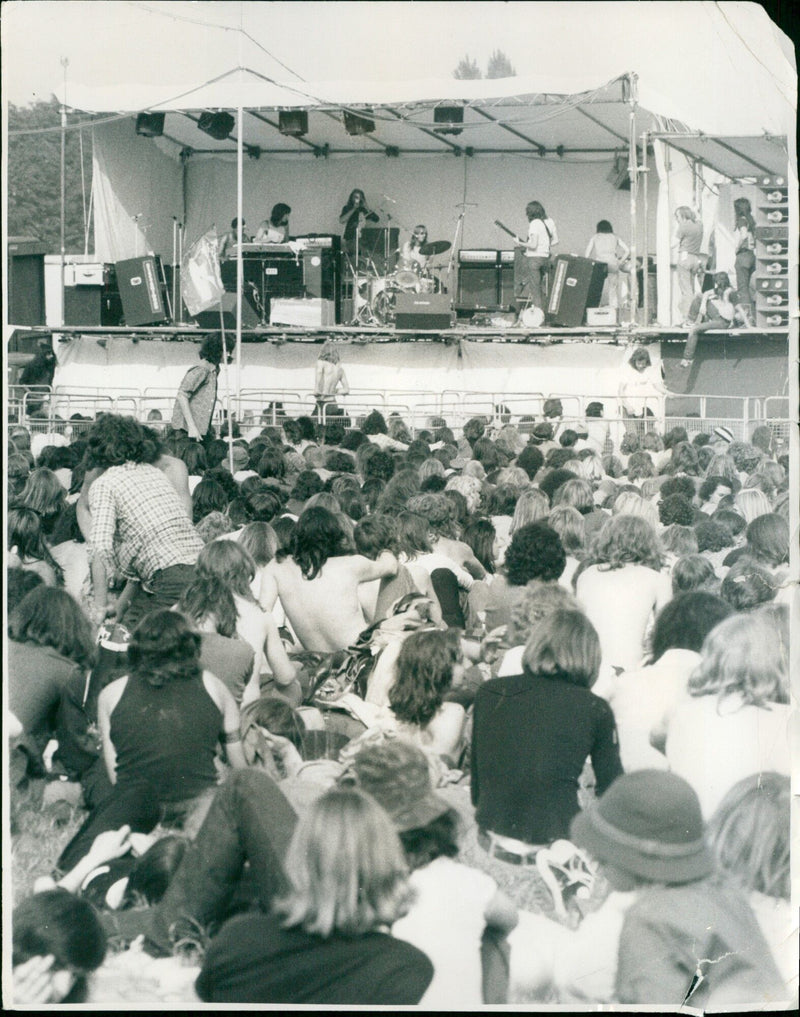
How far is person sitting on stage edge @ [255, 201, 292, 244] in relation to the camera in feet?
39.5

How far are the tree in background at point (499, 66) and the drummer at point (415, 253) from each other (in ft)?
23.7

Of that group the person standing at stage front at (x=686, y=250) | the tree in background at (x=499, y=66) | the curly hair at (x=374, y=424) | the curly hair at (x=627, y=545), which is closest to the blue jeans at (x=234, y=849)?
the curly hair at (x=627, y=545)

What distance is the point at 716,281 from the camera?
10.2 meters

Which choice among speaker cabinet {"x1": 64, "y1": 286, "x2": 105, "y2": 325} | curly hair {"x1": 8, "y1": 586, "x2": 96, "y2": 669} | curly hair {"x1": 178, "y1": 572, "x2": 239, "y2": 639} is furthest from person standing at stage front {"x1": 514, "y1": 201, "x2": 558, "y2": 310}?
curly hair {"x1": 8, "y1": 586, "x2": 96, "y2": 669}

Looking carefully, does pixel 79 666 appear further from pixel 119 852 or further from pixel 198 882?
pixel 198 882

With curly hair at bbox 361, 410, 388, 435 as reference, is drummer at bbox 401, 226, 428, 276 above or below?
above

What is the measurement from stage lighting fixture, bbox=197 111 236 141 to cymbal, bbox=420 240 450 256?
269 cm

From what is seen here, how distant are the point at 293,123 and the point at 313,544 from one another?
6.53m

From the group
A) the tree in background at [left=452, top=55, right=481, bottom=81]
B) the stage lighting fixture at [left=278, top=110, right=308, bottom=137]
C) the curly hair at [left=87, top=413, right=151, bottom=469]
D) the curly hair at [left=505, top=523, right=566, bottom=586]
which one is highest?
the stage lighting fixture at [left=278, top=110, right=308, bottom=137]

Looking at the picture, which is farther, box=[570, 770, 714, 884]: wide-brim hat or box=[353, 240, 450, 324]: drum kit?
box=[353, 240, 450, 324]: drum kit

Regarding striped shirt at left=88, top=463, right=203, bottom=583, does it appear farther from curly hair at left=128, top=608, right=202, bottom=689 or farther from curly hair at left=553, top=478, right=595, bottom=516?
curly hair at left=553, top=478, right=595, bottom=516

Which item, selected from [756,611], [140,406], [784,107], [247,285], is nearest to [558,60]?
[784,107]

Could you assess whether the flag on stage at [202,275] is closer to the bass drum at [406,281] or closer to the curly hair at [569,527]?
the bass drum at [406,281]

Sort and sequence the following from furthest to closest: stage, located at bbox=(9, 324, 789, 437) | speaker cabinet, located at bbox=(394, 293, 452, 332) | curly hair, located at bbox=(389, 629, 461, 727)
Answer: speaker cabinet, located at bbox=(394, 293, 452, 332)
stage, located at bbox=(9, 324, 789, 437)
curly hair, located at bbox=(389, 629, 461, 727)
